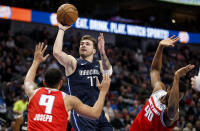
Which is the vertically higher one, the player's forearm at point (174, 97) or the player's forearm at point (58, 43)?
the player's forearm at point (58, 43)

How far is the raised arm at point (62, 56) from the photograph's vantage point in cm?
434

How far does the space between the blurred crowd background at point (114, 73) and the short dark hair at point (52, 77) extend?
5.52m

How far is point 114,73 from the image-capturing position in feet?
47.8

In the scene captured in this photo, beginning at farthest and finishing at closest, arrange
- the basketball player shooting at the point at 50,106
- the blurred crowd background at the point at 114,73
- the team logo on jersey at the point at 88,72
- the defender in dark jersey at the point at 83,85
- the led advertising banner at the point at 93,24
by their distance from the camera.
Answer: the led advertising banner at the point at 93,24 → the blurred crowd background at the point at 114,73 → the team logo on jersey at the point at 88,72 → the defender in dark jersey at the point at 83,85 → the basketball player shooting at the point at 50,106

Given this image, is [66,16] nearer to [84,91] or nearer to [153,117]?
[84,91]

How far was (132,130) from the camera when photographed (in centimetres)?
432

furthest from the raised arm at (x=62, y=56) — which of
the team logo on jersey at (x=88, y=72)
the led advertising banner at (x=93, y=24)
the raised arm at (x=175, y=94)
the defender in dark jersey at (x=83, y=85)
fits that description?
the led advertising banner at (x=93, y=24)

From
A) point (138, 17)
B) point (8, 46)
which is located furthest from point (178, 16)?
point (8, 46)

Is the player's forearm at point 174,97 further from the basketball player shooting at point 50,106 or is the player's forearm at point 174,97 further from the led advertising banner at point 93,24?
the led advertising banner at point 93,24

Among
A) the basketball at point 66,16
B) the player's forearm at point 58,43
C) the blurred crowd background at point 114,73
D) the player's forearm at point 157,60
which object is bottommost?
the blurred crowd background at point 114,73

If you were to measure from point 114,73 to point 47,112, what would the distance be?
11066 millimetres

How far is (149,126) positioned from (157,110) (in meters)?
0.24

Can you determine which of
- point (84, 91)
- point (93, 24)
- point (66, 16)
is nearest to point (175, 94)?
point (84, 91)

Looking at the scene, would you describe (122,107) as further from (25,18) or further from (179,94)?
(179,94)
